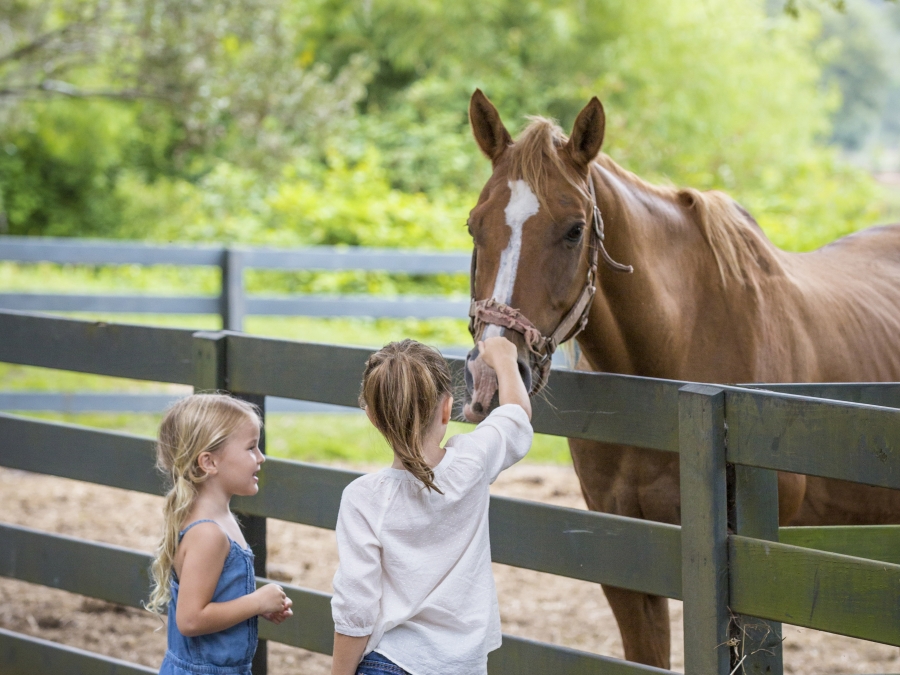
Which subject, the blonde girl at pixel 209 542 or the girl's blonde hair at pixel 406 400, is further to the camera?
the blonde girl at pixel 209 542

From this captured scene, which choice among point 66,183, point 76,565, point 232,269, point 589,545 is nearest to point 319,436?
point 232,269

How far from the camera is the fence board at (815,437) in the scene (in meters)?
1.71

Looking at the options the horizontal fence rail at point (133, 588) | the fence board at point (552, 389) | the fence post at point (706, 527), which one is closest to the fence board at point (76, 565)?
the horizontal fence rail at point (133, 588)

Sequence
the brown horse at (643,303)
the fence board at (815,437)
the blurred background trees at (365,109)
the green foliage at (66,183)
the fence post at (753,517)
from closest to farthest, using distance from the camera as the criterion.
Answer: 1. the fence board at (815,437)
2. the fence post at (753,517)
3. the brown horse at (643,303)
4. the blurred background trees at (365,109)
5. the green foliage at (66,183)

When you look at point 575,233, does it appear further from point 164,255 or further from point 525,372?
point 164,255

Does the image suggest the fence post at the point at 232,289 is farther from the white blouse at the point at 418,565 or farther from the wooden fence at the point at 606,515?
the white blouse at the point at 418,565

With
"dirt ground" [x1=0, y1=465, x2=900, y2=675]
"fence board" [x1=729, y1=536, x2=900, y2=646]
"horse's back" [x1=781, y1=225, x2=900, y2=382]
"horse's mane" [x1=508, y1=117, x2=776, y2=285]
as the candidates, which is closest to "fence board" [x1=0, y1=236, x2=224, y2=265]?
"dirt ground" [x1=0, y1=465, x2=900, y2=675]

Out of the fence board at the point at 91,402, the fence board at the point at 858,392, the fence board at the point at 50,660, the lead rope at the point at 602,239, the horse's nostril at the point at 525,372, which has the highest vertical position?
the lead rope at the point at 602,239

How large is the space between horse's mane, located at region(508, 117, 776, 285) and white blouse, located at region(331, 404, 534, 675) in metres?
0.94

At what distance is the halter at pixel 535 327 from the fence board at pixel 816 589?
0.64 meters

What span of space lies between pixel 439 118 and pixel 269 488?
1468 cm

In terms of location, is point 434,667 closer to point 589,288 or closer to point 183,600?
point 183,600

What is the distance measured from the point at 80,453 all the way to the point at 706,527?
2264 millimetres

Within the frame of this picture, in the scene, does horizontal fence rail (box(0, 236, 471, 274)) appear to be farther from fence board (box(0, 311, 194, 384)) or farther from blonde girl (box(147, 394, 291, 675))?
blonde girl (box(147, 394, 291, 675))
